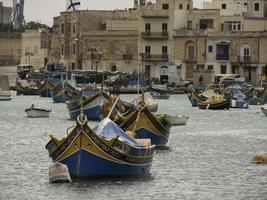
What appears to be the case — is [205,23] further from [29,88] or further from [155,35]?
[29,88]

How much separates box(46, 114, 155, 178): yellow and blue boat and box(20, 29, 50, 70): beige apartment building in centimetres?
11945

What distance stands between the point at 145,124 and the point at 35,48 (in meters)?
117

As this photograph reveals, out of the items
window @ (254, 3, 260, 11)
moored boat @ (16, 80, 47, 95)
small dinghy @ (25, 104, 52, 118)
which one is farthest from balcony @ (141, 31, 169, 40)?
small dinghy @ (25, 104, 52, 118)

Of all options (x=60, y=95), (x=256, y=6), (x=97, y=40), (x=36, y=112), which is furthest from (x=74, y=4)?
(x=36, y=112)

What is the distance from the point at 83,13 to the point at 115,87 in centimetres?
1791

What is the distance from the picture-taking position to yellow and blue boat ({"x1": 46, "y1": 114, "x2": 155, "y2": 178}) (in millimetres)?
38219

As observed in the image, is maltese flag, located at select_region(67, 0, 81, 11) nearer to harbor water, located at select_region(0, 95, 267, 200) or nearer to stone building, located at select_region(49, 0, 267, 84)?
→ stone building, located at select_region(49, 0, 267, 84)

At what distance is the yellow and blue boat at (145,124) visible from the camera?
47.8m

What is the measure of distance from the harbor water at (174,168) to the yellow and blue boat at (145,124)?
99cm

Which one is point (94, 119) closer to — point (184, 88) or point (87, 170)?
point (87, 170)

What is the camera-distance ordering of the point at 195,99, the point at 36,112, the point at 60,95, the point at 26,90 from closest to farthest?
the point at 36,112
the point at 195,99
the point at 60,95
the point at 26,90

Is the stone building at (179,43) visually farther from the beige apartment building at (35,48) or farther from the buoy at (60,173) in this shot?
the buoy at (60,173)

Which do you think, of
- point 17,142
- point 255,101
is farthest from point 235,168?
point 255,101

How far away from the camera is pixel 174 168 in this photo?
45.8 meters
